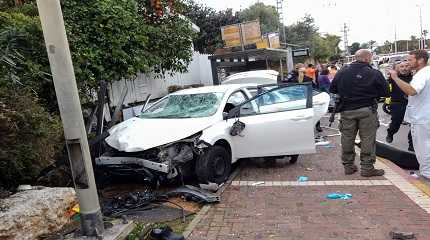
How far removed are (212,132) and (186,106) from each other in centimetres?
114

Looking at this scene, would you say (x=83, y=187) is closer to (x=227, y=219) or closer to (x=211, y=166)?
(x=227, y=219)

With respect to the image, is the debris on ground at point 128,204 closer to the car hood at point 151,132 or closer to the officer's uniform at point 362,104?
the car hood at point 151,132

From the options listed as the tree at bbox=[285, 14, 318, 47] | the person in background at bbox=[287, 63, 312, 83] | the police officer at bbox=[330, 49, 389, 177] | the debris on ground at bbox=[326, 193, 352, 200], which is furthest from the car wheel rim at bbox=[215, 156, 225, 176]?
the tree at bbox=[285, 14, 318, 47]

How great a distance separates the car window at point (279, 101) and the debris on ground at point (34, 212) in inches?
140

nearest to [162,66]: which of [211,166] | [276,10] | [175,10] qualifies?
[175,10]

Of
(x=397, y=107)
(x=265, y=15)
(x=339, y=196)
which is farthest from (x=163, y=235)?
(x=265, y=15)

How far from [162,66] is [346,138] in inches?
277

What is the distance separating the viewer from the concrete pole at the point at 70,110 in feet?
13.3

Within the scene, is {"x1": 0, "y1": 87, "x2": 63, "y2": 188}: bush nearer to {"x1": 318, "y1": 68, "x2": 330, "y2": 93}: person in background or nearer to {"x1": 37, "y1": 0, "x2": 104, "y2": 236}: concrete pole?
{"x1": 37, "y1": 0, "x2": 104, "y2": 236}: concrete pole

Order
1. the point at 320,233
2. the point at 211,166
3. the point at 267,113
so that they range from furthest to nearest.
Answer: the point at 267,113, the point at 211,166, the point at 320,233

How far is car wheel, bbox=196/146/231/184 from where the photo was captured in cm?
618

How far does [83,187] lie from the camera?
4332mm

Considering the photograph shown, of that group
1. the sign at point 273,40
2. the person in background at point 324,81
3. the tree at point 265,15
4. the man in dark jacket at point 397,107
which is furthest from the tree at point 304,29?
the man in dark jacket at point 397,107

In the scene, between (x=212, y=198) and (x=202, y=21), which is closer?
(x=212, y=198)
